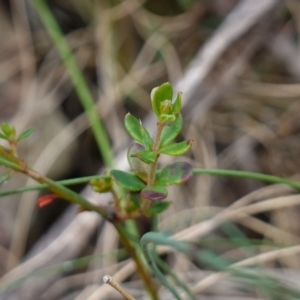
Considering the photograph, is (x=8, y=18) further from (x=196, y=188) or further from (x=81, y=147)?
(x=196, y=188)

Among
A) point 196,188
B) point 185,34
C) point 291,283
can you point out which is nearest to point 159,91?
point 291,283

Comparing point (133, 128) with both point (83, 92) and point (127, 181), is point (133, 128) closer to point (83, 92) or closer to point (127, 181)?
point (127, 181)

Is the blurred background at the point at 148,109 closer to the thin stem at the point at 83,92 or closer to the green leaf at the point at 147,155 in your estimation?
the thin stem at the point at 83,92

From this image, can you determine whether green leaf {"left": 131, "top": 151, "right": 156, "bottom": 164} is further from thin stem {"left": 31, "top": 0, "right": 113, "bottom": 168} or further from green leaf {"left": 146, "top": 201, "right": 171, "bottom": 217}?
thin stem {"left": 31, "top": 0, "right": 113, "bottom": 168}

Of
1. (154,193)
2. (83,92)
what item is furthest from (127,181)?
(83,92)

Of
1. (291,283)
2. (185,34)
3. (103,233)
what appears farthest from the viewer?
(185,34)

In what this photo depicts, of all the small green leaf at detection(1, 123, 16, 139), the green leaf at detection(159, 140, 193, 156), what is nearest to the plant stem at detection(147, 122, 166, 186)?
the green leaf at detection(159, 140, 193, 156)
